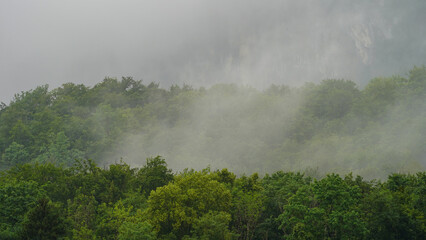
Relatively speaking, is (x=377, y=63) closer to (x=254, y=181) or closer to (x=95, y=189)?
(x=254, y=181)

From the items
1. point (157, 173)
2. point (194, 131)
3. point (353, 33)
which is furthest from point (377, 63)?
point (157, 173)

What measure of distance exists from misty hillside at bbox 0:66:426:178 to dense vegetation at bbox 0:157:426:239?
4973 cm

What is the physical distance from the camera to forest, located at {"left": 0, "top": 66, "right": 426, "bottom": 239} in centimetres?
4734

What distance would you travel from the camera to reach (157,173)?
68.6 meters

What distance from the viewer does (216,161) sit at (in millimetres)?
138000

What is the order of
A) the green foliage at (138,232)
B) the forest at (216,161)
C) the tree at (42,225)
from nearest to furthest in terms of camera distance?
1. the green foliage at (138,232)
2. the tree at (42,225)
3. the forest at (216,161)

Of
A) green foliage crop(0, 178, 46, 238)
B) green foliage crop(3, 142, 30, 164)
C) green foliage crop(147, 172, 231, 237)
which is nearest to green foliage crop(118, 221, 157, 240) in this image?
green foliage crop(147, 172, 231, 237)

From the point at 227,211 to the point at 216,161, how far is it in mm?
84207

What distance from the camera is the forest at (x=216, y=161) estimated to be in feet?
155

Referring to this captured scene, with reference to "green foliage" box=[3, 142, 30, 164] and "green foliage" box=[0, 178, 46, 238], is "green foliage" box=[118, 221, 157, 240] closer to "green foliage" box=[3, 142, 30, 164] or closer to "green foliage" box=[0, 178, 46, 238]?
"green foliage" box=[0, 178, 46, 238]

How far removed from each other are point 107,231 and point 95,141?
106447mm

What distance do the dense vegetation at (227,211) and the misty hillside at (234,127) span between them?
49.7 m

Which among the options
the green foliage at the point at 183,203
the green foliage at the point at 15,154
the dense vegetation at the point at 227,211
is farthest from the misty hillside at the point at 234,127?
the green foliage at the point at 183,203

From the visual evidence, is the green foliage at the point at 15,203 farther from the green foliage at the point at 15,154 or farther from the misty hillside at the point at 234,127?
the green foliage at the point at 15,154
